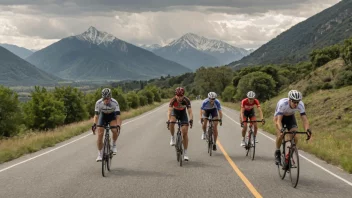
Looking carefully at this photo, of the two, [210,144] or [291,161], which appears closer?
[291,161]

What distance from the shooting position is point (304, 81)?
A: 4962cm

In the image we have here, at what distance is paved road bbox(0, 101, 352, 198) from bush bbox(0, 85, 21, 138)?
16.9 metres

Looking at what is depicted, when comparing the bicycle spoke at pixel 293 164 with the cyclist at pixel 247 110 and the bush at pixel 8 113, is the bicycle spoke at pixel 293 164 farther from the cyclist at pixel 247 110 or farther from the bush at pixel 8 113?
the bush at pixel 8 113

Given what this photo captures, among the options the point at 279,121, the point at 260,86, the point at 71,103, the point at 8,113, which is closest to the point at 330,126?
the point at 279,121

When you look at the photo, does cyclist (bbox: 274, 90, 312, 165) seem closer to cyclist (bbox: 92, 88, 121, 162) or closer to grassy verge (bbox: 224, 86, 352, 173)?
grassy verge (bbox: 224, 86, 352, 173)

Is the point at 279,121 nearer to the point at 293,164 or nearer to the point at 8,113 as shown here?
the point at 293,164

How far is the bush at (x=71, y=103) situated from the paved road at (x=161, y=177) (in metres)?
28.9

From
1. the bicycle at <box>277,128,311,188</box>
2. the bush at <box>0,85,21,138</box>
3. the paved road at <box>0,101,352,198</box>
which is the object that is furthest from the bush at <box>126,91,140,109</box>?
the bicycle at <box>277,128,311,188</box>

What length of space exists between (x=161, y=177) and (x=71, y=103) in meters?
35.0

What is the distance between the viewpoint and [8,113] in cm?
2934

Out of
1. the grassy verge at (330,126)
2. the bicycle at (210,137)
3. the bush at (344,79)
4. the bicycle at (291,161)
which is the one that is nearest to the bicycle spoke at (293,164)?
the bicycle at (291,161)

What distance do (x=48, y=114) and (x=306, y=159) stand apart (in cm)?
2558

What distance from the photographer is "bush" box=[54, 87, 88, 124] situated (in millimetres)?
41975

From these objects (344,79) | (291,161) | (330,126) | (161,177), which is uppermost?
(344,79)
